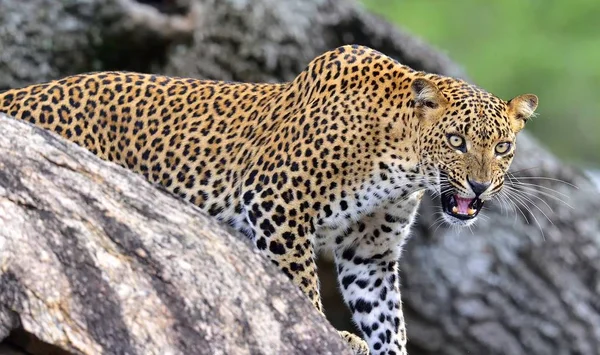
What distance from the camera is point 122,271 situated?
314 inches

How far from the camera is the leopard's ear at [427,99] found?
387 inches

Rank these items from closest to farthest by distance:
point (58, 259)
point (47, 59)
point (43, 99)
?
point (58, 259) → point (43, 99) → point (47, 59)

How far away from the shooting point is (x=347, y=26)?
56.1 feet

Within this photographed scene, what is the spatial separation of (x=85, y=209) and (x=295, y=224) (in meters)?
2.00

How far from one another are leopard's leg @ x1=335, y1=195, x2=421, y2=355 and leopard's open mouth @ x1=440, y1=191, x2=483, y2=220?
2.24 feet

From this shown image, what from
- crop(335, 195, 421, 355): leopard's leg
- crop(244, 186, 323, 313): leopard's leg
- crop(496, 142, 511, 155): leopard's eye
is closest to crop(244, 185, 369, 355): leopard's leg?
crop(244, 186, 323, 313): leopard's leg

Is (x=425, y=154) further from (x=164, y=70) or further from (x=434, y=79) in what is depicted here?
(x=164, y=70)

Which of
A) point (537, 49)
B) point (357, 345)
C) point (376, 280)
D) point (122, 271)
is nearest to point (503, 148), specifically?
point (376, 280)

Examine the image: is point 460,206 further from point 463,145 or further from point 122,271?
point 122,271

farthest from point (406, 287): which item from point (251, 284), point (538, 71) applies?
point (538, 71)

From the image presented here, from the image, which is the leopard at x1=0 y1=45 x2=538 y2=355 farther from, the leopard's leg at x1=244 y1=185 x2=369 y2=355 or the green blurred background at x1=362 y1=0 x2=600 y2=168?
the green blurred background at x1=362 y1=0 x2=600 y2=168

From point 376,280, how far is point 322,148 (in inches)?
47.3

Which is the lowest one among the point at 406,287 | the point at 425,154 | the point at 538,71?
the point at 406,287

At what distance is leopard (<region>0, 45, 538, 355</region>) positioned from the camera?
9750mm
